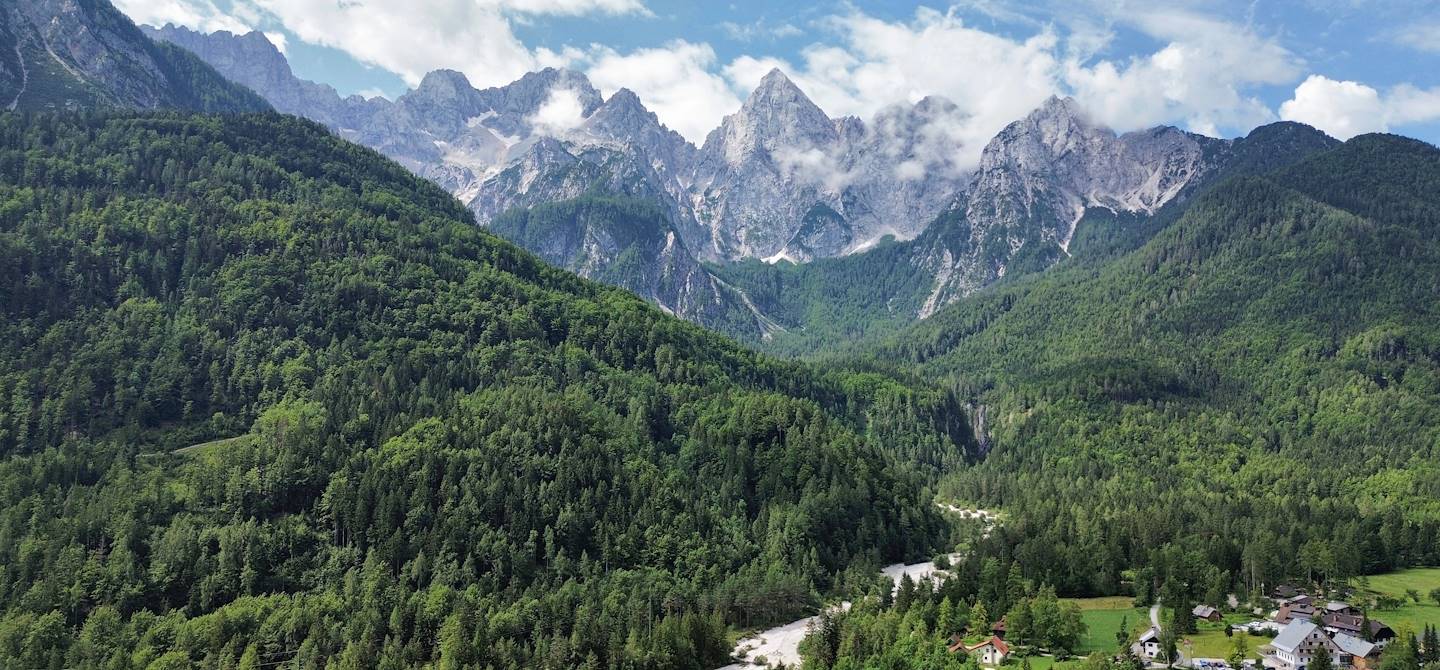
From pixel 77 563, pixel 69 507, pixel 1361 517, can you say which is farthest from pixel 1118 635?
pixel 69 507

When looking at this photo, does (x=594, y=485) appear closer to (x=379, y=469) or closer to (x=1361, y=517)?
(x=379, y=469)

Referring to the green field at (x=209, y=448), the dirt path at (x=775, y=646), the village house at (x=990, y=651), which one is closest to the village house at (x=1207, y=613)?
the village house at (x=990, y=651)

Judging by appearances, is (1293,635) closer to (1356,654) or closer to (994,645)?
(1356,654)

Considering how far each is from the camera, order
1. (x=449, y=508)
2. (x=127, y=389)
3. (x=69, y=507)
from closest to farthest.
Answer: (x=69, y=507) → (x=449, y=508) → (x=127, y=389)

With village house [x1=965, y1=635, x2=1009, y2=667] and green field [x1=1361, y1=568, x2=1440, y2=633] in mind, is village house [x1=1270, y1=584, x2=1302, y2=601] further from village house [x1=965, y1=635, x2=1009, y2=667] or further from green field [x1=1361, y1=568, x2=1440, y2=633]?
village house [x1=965, y1=635, x2=1009, y2=667]

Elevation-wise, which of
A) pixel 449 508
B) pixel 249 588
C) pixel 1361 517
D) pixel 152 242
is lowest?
pixel 249 588

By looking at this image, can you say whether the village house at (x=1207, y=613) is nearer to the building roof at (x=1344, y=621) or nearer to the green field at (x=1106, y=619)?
the green field at (x=1106, y=619)
